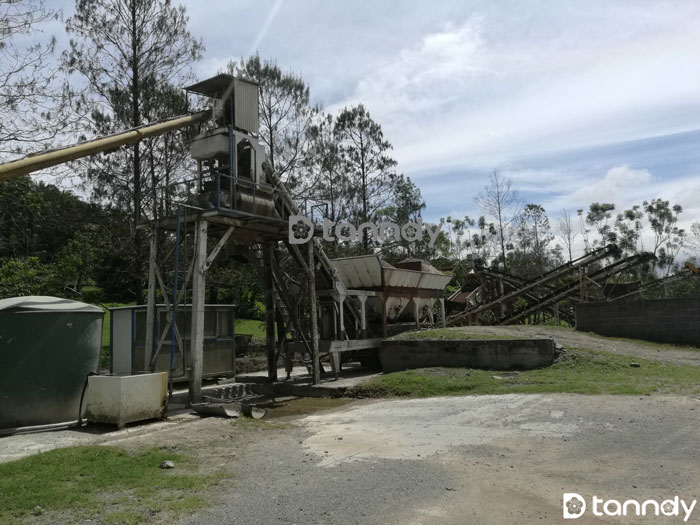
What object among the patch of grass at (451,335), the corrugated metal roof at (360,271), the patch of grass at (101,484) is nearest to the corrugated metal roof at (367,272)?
the corrugated metal roof at (360,271)

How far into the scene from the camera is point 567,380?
38.0 ft

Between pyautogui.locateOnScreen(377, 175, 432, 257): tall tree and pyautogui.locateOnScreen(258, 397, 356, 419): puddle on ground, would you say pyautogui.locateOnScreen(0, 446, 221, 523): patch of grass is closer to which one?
pyautogui.locateOnScreen(258, 397, 356, 419): puddle on ground

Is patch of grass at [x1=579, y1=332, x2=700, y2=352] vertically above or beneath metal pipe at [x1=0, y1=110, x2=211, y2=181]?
Result: beneath

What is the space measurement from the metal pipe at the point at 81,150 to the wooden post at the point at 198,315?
229 cm

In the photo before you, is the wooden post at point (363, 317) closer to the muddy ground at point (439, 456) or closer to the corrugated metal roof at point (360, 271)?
the corrugated metal roof at point (360, 271)

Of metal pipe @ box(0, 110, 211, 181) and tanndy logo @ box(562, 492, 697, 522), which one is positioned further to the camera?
metal pipe @ box(0, 110, 211, 181)

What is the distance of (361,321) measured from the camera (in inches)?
647

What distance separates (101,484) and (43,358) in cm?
422

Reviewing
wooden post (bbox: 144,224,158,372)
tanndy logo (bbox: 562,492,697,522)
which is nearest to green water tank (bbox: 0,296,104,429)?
wooden post (bbox: 144,224,158,372)

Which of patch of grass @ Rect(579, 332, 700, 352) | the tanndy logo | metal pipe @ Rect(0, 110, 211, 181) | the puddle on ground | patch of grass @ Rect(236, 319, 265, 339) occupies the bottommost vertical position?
the puddle on ground

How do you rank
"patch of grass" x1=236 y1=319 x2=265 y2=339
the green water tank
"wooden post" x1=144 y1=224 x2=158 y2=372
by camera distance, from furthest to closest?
"patch of grass" x1=236 y1=319 x2=265 y2=339 < "wooden post" x1=144 y1=224 x2=158 y2=372 < the green water tank

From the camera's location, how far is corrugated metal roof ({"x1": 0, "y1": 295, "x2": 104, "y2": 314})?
8.84 meters

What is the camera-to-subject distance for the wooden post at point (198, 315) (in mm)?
10992

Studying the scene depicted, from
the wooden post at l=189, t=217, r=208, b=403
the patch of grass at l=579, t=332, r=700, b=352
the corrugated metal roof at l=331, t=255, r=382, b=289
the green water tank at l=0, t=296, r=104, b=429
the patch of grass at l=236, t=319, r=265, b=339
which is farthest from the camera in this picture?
the patch of grass at l=236, t=319, r=265, b=339
